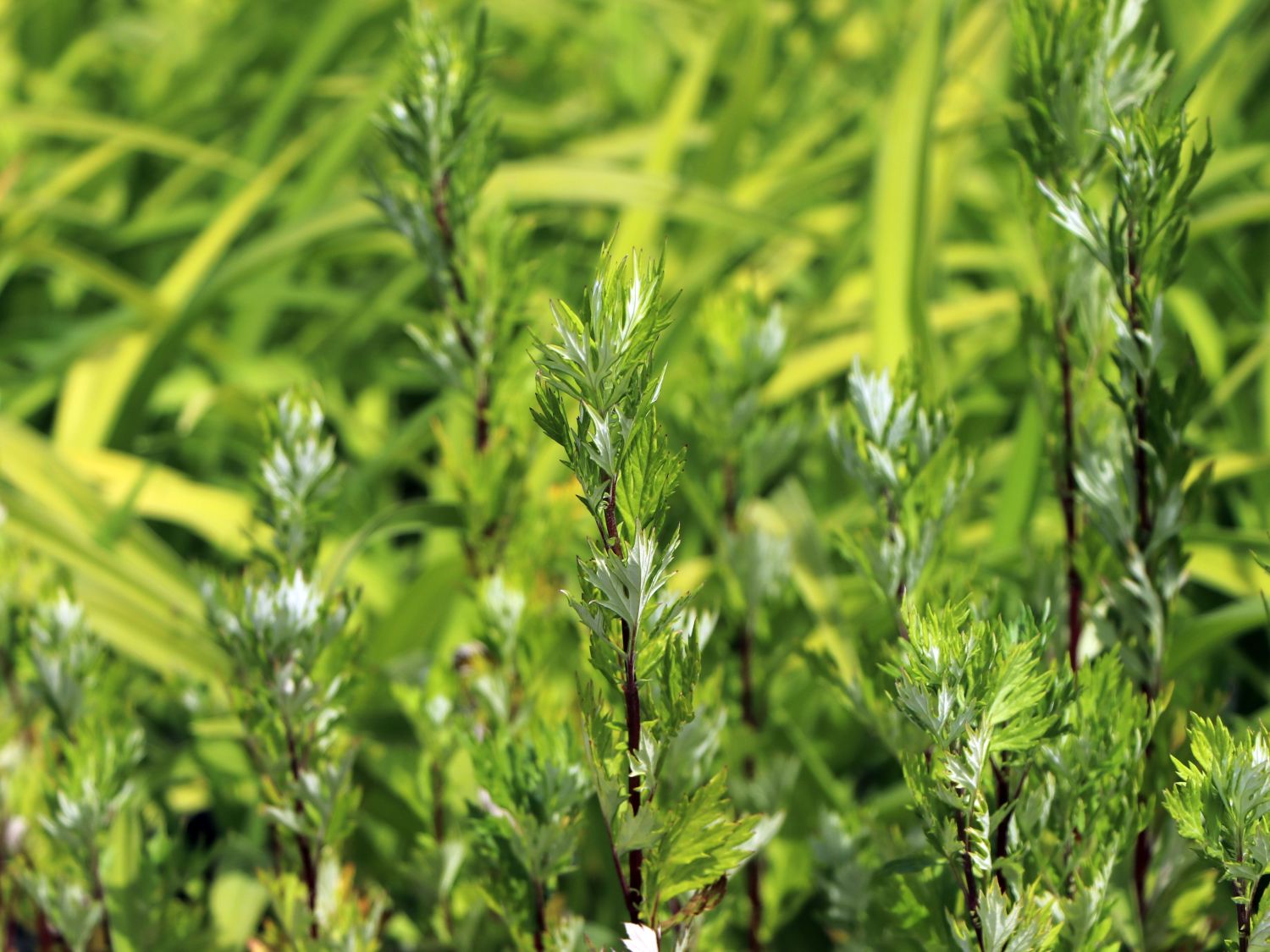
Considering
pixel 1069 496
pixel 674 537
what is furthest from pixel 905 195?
pixel 674 537

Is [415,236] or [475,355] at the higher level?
[415,236]

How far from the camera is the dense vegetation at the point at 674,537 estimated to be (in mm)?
822

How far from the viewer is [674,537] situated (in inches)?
30.8

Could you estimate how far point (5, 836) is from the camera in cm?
138

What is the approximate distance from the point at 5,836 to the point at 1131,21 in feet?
4.61

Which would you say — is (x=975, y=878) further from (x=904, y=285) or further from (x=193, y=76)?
(x=193, y=76)

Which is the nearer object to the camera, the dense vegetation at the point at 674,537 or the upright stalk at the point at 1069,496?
the dense vegetation at the point at 674,537

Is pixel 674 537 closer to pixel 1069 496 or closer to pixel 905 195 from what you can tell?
pixel 1069 496

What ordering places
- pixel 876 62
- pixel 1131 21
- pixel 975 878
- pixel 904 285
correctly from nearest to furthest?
pixel 975 878, pixel 1131 21, pixel 904 285, pixel 876 62

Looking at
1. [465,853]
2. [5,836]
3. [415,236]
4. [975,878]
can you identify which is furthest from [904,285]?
[5,836]

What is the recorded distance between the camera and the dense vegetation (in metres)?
0.82

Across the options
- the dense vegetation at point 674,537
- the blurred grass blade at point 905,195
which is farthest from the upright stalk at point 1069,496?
the blurred grass blade at point 905,195

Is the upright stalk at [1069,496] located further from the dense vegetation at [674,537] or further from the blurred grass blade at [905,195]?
the blurred grass blade at [905,195]

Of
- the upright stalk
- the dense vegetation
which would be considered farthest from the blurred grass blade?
the upright stalk
